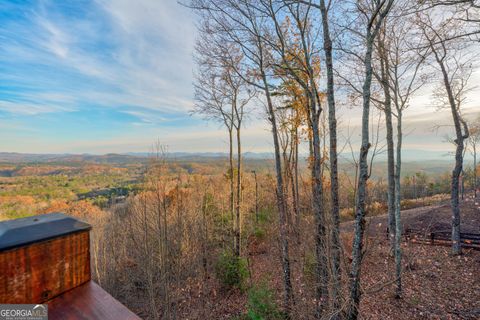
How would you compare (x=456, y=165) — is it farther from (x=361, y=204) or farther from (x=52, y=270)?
(x=52, y=270)

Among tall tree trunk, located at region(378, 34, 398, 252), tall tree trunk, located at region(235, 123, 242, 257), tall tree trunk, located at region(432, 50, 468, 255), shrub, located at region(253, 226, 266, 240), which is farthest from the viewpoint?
shrub, located at region(253, 226, 266, 240)

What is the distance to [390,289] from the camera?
20.8 feet

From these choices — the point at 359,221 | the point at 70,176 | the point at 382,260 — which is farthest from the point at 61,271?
the point at 70,176

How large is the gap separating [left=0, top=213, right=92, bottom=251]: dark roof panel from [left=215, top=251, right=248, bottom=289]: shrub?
7929 mm

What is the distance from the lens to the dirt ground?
5.30 meters

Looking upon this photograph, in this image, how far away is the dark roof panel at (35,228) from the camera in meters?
0.74

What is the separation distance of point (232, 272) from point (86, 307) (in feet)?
26.7

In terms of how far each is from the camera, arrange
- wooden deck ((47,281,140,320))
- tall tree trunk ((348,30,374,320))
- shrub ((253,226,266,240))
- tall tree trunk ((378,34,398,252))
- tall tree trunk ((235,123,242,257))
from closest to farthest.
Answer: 1. wooden deck ((47,281,140,320))
2. tall tree trunk ((348,30,374,320))
3. tall tree trunk ((378,34,398,252))
4. tall tree trunk ((235,123,242,257))
5. shrub ((253,226,266,240))

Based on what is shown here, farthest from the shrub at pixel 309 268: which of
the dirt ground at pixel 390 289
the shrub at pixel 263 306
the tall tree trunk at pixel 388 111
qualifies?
the tall tree trunk at pixel 388 111

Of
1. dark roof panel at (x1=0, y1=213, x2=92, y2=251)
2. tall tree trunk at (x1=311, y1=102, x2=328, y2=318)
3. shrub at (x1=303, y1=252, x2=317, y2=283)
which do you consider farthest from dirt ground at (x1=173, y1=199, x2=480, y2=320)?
dark roof panel at (x1=0, y1=213, x2=92, y2=251)

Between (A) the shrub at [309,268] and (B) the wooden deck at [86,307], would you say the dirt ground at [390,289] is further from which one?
(B) the wooden deck at [86,307]

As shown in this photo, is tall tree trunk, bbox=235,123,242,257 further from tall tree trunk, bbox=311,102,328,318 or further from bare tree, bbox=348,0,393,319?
bare tree, bbox=348,0,393,319

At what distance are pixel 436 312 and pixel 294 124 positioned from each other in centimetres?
788

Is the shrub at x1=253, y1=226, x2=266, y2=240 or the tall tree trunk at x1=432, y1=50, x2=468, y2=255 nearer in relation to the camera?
the tall tree trunk at x1=432, y1=50, x2=468, y2=255
